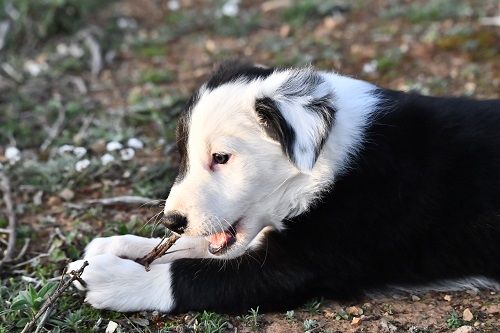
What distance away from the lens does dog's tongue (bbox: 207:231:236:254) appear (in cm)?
359

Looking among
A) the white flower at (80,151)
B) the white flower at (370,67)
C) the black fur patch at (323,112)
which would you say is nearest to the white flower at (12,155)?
the white flower at (80,151)

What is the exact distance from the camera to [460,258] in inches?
146

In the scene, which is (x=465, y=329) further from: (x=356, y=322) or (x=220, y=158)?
(x=220, y=158)

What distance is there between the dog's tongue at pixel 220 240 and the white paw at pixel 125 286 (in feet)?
0.92

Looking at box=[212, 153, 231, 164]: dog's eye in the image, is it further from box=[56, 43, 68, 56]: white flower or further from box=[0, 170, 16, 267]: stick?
box=[56, 43, 68, 56]: white flower

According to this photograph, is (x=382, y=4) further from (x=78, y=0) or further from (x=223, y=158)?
(x=223, y=158)

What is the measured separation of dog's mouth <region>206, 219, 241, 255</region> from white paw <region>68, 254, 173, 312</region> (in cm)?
29

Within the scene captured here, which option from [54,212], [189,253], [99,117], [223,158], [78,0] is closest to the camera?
[223,158]

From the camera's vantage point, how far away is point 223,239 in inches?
142

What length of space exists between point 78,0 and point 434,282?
18.4ft

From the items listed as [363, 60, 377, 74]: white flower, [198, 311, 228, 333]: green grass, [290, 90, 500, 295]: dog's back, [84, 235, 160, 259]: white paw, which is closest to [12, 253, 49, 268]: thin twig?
[84, 235, 160, 259]: white paw

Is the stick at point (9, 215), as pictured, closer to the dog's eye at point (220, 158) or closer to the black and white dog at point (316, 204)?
the black and white dog at point (316, 204)

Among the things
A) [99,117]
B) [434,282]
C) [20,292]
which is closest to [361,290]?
[434,282]

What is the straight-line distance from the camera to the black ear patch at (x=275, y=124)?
330cm
